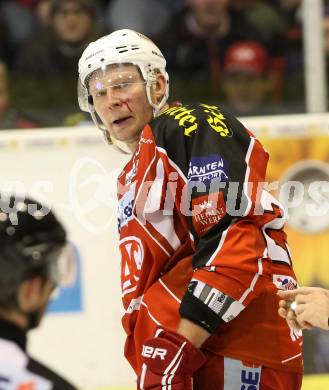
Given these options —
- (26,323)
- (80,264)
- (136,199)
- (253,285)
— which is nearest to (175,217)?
(136,199)

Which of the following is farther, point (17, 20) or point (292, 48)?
point (17, 20)

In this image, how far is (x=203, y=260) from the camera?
2078 millimetres

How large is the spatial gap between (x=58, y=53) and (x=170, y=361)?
278 cm

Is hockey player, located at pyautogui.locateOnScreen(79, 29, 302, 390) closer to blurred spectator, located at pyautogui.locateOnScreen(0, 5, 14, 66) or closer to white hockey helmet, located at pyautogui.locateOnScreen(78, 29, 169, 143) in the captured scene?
white hockey helmet, located at pyautogui.locateOnScreen(78, 29, 169, 143)

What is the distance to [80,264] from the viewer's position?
11.4 ft

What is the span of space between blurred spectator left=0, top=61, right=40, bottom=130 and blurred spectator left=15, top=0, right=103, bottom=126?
0.34 metres

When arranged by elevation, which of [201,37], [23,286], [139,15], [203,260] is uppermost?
[139,15]

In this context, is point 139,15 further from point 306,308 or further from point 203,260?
point 306,308

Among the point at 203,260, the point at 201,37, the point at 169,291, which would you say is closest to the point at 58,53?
the point at 201,37

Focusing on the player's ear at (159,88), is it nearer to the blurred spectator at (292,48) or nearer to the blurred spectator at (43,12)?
the blurred spectator at (292,48)

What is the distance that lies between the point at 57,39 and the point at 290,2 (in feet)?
3.75

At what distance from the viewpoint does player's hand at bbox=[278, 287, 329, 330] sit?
2.02m

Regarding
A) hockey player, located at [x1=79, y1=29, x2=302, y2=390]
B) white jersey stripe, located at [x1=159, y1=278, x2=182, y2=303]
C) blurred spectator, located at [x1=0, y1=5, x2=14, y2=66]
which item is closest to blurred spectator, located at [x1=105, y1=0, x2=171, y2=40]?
blurred spectator, located at [x1=0, y1=5, x2=14, y2=66]

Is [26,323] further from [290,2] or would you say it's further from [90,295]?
[290,2]
